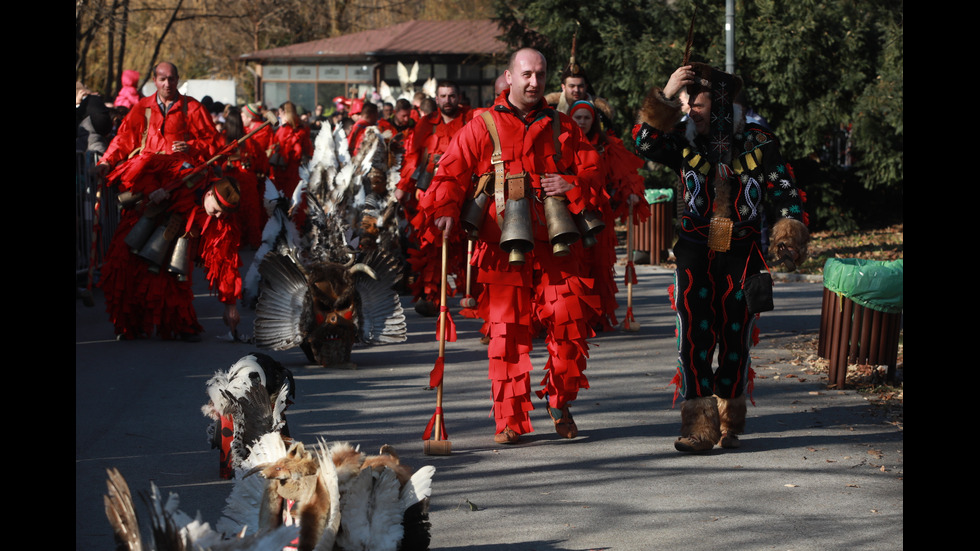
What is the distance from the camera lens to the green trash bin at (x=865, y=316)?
7691 mm

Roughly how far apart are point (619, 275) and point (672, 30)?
5340 mm

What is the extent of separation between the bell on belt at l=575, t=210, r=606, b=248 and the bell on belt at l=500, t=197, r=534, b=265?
1.03 feet

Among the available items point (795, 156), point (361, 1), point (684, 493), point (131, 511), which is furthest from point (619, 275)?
point (361, 1)

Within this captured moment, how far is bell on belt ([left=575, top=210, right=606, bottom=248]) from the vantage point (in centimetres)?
599

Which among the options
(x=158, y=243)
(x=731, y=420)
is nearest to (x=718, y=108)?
(x=731, y=420)

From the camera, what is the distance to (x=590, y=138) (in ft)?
28.5

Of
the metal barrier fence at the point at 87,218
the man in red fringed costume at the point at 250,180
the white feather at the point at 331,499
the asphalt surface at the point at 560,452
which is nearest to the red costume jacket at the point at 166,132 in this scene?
the asphalt surface at the point at 560,452

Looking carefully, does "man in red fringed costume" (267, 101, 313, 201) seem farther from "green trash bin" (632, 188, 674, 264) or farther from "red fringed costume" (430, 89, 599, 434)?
"red fringed costume" (430, 89, 599, 434)

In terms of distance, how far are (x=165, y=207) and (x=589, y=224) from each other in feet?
15.4

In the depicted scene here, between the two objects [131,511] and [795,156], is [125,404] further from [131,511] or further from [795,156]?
[795,156]

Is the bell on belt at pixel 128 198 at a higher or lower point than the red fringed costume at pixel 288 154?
lower

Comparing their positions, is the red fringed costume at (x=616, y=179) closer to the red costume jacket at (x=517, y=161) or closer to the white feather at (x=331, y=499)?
the red costume jacket at (x=517, y=161)

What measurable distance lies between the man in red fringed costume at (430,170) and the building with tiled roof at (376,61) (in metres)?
25.8

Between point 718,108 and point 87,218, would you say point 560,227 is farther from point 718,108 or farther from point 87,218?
point 87,218
